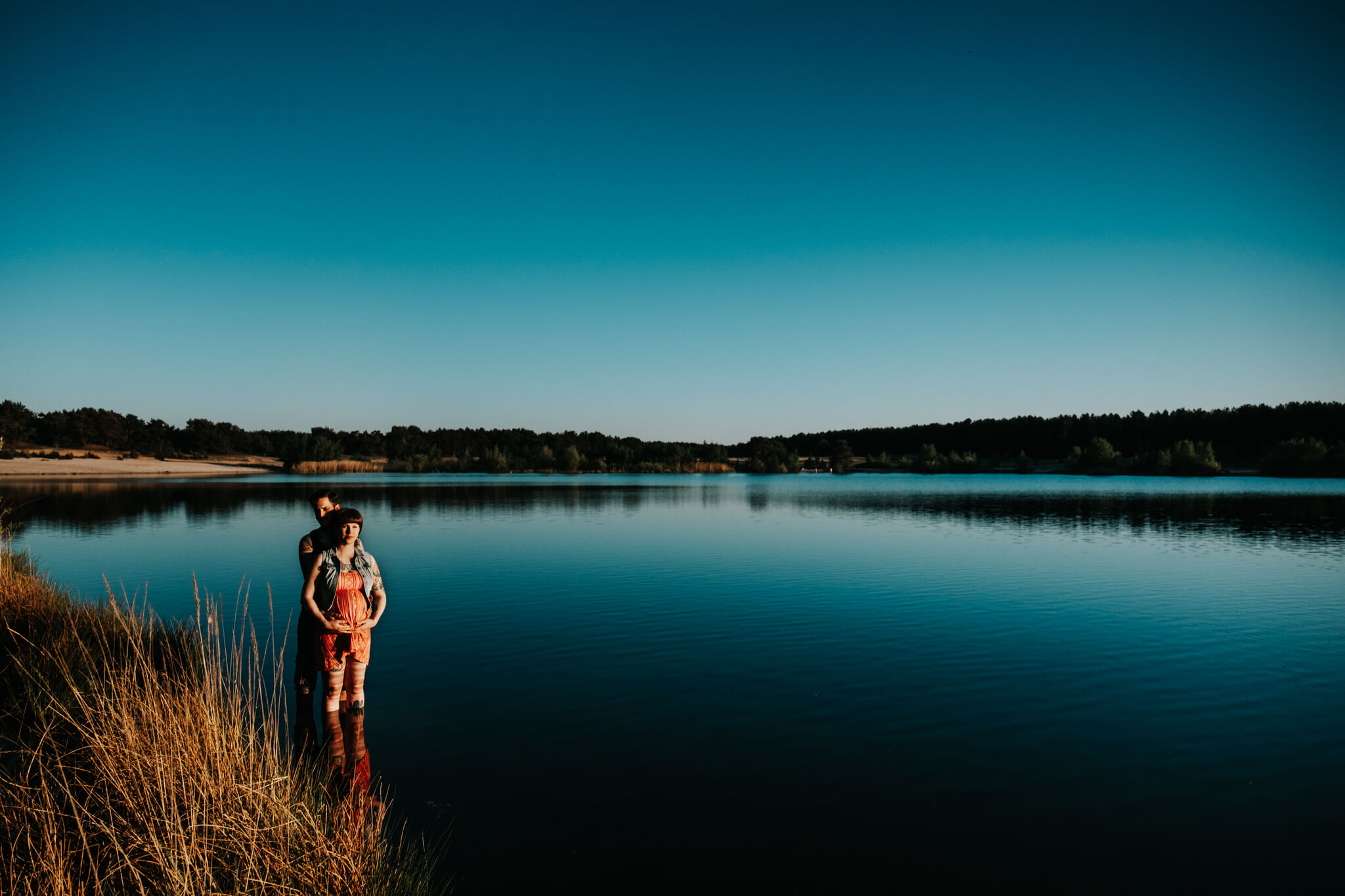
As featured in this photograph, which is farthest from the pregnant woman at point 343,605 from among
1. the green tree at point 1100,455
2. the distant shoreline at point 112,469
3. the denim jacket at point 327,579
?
the green tree at point 1100,455

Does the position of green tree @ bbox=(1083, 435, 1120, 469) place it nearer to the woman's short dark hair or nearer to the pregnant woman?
the pregnant woman

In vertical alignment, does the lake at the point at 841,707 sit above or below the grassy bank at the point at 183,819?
below

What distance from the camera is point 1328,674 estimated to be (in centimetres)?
1020

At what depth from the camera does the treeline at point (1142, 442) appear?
377ft

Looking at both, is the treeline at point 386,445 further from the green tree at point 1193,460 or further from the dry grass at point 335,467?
the green tree at point 1193,460

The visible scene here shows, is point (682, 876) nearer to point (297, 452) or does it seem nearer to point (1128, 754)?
point (1128, 754)

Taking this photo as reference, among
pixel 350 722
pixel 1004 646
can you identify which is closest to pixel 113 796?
pixel 350 722

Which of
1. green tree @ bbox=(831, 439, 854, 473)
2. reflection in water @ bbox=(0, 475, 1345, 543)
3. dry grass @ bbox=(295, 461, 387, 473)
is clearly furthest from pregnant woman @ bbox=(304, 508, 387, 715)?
green tree @ bbox=(831, 439, 854, 473)

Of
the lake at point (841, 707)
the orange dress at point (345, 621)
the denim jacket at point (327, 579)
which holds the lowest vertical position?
the lake at point (841, 707)

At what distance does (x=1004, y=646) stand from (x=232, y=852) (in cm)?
1104

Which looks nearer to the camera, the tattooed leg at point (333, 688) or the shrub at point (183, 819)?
the shrub at point (183, 819)

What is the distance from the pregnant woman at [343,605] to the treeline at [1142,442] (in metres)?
138

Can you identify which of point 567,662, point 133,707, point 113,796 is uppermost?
point 133,707

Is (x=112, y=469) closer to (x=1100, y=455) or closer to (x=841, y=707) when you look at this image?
(x=841, y=707)
